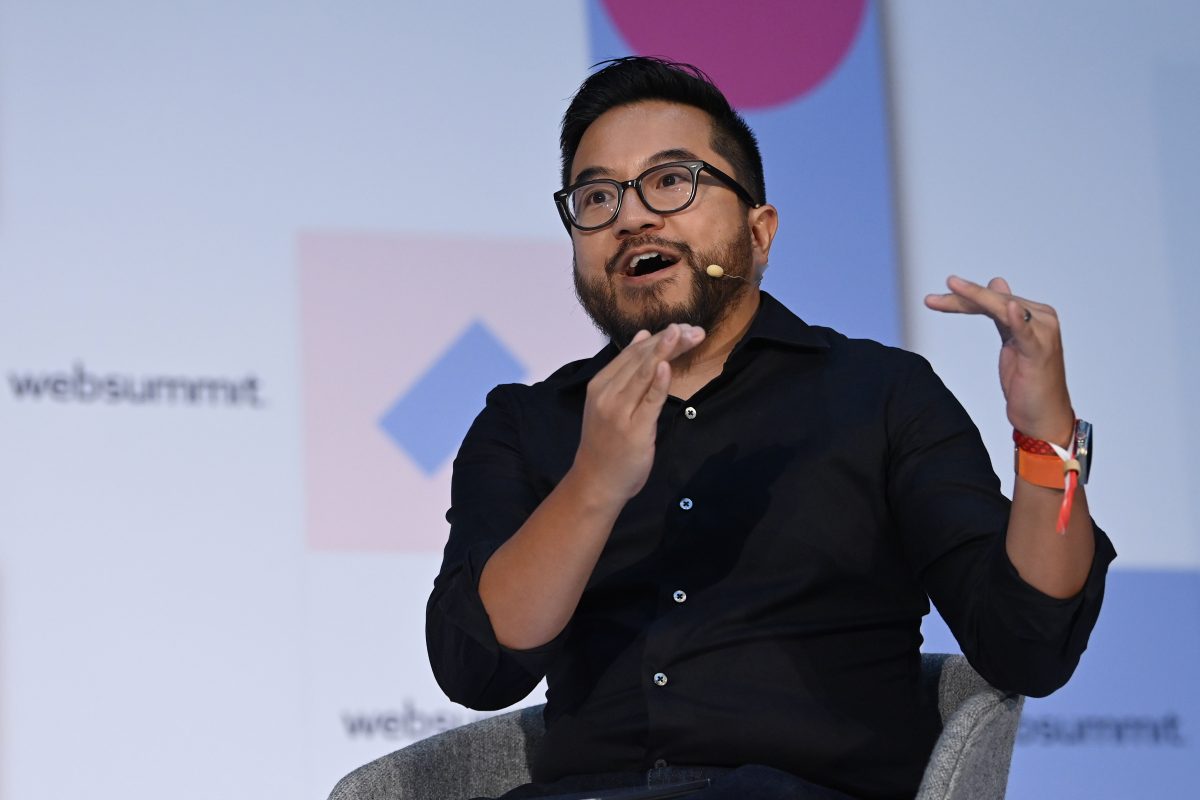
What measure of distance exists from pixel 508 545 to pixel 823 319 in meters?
1.45

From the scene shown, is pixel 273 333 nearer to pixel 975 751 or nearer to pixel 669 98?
pixel 669 98

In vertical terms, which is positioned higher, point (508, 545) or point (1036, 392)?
point (1036, 392)

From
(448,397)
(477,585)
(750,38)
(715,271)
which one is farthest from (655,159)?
(750,38)

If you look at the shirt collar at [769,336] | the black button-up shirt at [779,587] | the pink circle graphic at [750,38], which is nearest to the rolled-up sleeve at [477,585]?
the black button-up shirt at [779,587]

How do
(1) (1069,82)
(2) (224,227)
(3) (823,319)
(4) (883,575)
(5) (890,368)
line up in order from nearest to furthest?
1. (4) (883,575)
2. (5) (890,368)
3. (2) (224,227)
4. (3) (823,319)
5. (1) (1069,82)

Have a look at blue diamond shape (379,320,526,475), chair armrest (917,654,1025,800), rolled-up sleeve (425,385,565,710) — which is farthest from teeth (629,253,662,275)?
blue diamond shape (379,320,526,475)

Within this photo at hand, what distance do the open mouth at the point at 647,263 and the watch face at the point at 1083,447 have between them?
56 centimetres

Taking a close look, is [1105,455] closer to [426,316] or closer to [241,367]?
[426,316]

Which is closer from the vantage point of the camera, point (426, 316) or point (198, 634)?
point (198, 634)

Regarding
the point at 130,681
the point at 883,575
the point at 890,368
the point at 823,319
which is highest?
the point at 823,319

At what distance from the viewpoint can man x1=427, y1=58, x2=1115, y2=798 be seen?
4.66 ft

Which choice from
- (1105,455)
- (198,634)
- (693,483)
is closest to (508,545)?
(693,483)

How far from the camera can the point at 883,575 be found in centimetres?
166

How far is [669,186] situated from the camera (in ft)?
5.83
